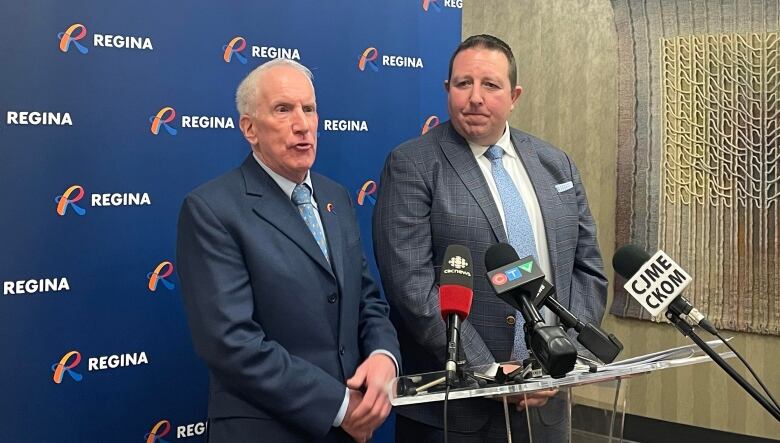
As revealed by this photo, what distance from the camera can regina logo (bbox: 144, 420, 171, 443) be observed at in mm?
2727

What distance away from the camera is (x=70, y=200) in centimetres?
254

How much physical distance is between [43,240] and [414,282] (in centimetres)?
116

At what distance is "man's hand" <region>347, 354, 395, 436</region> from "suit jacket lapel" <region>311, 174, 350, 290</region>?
23cm

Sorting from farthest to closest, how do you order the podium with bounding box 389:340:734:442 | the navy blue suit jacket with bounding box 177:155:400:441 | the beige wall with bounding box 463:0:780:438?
the beige wall with bounding box 463:0:780:438 < the navy blue suit jacket with bounding box 177:155:400:441 < the podium with bounding box 389:340:734:442

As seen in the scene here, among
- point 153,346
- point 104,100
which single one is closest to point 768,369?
point 153,346

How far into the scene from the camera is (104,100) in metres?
2.61

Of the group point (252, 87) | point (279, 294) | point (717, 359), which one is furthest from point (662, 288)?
point (252, 87)

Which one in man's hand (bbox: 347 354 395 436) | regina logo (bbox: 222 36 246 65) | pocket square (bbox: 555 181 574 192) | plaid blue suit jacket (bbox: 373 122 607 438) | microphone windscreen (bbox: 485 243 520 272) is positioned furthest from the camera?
regina logo (bbox: 222 36 246 65)

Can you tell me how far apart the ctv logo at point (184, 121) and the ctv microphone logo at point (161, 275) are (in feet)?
1.49

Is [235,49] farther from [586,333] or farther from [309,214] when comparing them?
[586,333]

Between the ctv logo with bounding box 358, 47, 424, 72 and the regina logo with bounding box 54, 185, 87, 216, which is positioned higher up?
the ctv logo with bounding box 358, 47, 424, 72

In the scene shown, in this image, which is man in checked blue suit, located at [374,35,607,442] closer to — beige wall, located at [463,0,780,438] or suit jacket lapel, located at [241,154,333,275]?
suit jacket lapel, located at [241,154,333,275]

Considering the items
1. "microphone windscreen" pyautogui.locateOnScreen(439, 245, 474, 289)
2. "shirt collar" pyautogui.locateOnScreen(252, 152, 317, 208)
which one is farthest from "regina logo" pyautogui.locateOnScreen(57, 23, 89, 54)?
"microphone windscreen" pyautogui.locateOnScreen(439, 245, 474, 289)

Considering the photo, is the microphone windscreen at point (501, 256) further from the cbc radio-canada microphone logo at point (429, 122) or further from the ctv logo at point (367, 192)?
the cbc radio-canada microphone logo at point (429, 122)
